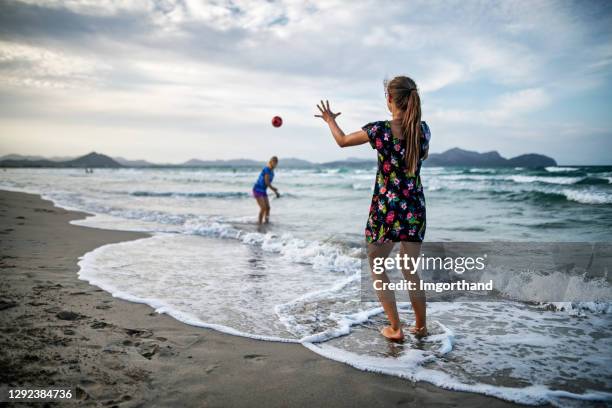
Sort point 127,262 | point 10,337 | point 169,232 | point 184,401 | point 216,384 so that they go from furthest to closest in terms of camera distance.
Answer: point 169,232 < point 127,262 < point 10,337 < point 216,384 < point 184,401

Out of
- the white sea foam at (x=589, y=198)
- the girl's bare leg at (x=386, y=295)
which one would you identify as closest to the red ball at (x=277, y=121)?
the girl's bare leg at (x=386, y=295)

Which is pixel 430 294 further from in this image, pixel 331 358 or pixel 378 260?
pixel 331 358

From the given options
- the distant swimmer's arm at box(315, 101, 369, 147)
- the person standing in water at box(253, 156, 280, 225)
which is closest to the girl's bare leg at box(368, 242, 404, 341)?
the distant swimmer's arm at box(315, 101, 369, 147)

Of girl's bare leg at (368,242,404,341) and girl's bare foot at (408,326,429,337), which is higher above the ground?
girl's bare leg at (368,242,404,341)

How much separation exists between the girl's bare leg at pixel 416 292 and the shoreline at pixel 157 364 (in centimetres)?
86

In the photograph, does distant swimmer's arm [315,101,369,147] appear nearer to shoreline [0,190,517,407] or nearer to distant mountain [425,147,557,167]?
shoreline [0,190,517,407]

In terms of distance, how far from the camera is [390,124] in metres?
3.07

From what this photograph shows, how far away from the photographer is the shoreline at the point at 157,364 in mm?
2398

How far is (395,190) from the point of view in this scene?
310cm

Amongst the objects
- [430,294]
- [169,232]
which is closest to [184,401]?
[430,294]

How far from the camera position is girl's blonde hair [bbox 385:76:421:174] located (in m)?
3.00

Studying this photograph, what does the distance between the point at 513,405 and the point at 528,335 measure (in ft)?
4.58

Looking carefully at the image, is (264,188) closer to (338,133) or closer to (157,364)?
(338,133)

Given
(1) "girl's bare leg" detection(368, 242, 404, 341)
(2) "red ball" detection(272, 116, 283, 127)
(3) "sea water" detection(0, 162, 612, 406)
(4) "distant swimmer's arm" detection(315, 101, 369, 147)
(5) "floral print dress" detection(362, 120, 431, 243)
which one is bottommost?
(3) "sea water" detection(0, 162, 612, 406)
